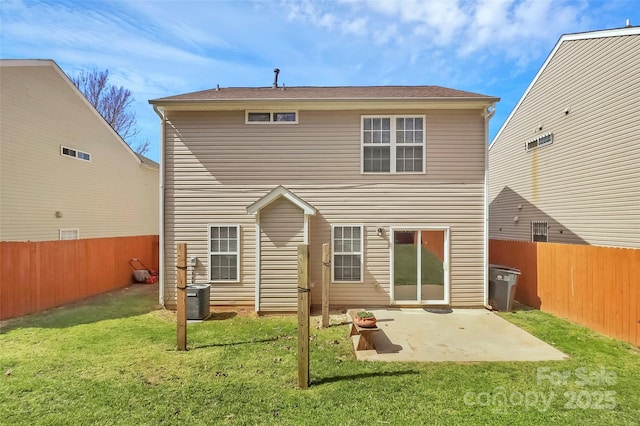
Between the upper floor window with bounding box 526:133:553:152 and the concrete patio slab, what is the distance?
7543 millimetres

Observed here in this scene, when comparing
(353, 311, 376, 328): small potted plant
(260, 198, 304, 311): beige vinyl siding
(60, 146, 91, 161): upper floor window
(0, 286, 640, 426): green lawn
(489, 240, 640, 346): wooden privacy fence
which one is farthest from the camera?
(60, 146, 91, 161): upper floor window

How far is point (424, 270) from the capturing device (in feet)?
35.3

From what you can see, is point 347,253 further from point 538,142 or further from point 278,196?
point 538,142

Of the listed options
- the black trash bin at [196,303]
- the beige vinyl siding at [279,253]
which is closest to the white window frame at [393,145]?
the beige vinyl siding at [279,253]

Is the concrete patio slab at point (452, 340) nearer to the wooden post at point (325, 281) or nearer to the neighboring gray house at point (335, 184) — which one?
the neighboring gray house at point (335, 184)

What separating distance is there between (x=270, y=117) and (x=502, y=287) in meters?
7.91

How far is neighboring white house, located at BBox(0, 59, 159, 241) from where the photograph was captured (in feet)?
29.0

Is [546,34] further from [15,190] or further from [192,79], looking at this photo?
[15,190]

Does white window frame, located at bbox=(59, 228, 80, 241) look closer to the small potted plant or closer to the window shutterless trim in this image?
the window shutterless trim

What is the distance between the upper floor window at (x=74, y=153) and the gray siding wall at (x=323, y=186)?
18.4ft

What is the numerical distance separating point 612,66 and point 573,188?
3701 mm

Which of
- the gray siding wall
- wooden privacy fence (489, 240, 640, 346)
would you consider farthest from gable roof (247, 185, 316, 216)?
wooden privacy fence (489, 240, 640, 346)

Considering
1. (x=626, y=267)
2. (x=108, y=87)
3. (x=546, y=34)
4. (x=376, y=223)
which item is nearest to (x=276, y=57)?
(x=376, y=223)

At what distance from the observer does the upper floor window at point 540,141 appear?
10.7 meters
